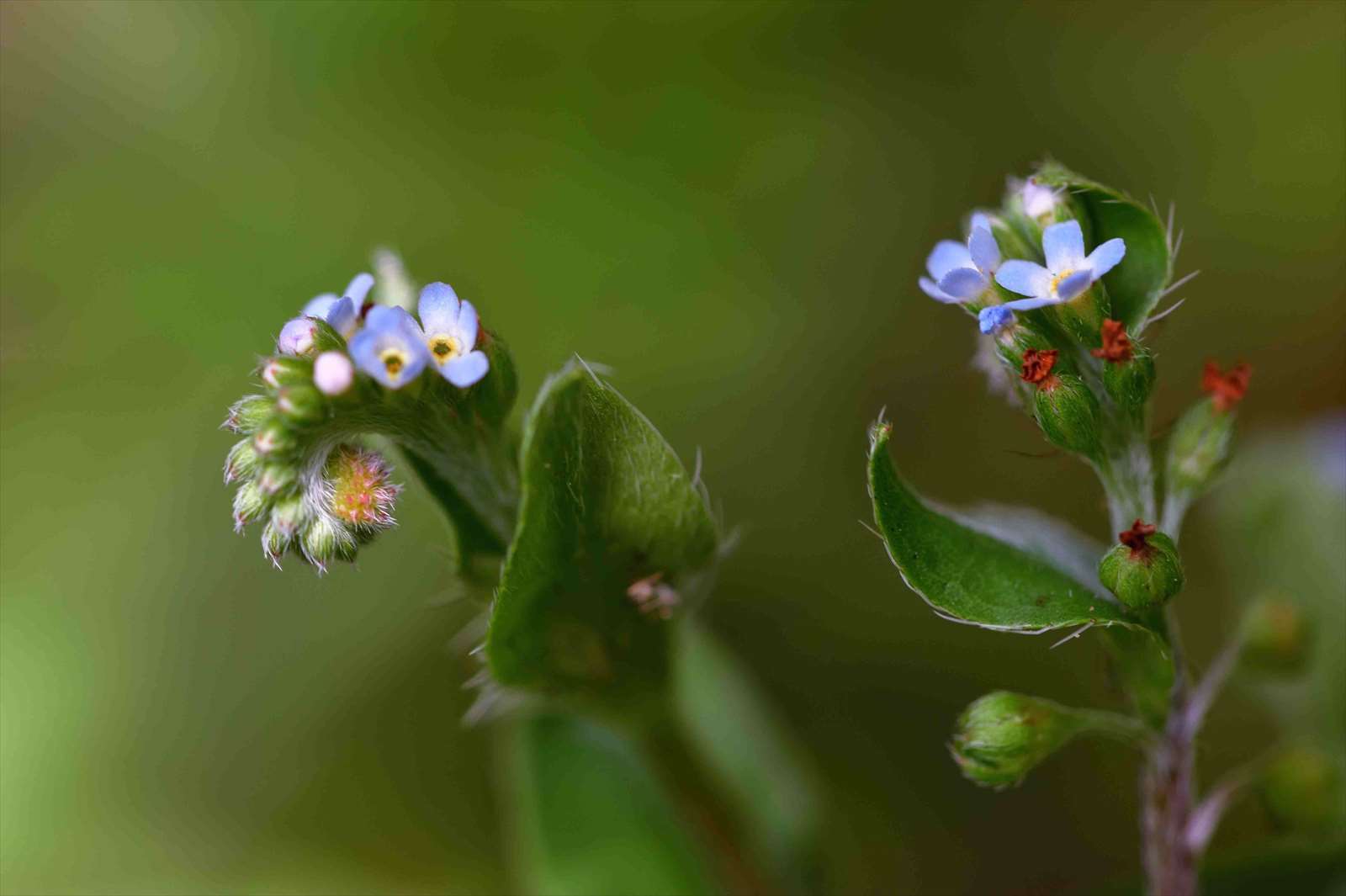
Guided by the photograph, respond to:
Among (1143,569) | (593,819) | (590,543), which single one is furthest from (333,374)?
(593,819)

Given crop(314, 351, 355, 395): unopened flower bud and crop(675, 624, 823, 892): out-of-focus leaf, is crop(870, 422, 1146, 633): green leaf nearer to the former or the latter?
crop(314, 351, 355, 395): unopened flower bud

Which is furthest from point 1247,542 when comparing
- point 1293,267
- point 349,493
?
point 349,493

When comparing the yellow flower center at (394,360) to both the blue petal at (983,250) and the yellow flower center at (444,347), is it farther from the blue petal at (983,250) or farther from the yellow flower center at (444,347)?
the blue petal at (983,250)

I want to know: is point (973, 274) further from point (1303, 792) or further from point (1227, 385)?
point (1303, 792)

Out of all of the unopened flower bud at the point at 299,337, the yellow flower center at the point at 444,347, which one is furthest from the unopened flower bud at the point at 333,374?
the yellow flower center at the point at 444,347

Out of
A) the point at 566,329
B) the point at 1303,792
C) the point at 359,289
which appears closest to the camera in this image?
the point at 359,289

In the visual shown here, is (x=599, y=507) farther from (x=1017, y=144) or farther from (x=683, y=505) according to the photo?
(x=1017, y=144)
